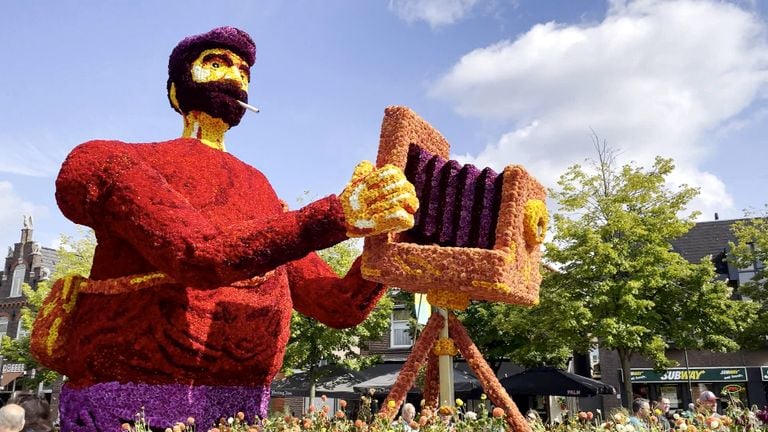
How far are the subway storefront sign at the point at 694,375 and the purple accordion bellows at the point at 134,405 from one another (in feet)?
62.8

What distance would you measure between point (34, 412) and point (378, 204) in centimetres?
371

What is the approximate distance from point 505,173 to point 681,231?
488 inches

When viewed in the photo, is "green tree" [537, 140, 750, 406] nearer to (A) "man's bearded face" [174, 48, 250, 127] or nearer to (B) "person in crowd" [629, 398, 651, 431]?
(B) "person in crowd" [629, 398, 651, 431]

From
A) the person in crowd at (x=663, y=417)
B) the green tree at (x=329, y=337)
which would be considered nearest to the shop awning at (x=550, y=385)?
the green tree at (x=329, y=337)

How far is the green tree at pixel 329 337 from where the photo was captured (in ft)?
49.0

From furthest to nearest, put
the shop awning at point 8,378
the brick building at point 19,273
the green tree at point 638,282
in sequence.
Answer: the brick building at point 19,273 < the shop awning at point 8,378 < the green tree at point 638,282

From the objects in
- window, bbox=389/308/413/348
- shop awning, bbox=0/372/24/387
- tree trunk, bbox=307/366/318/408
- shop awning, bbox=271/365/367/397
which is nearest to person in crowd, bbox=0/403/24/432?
tree trunk, bbox=307/366/318/408

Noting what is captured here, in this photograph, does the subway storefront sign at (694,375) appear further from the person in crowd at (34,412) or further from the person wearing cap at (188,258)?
the person wearing cap at (188,258)

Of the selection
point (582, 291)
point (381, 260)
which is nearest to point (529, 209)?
point (381, 260)

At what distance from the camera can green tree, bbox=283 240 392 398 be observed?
14.9m

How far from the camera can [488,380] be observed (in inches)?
128

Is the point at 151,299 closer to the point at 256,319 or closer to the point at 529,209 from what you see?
the point at 256,319

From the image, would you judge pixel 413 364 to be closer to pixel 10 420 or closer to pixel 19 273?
pixel 10 420

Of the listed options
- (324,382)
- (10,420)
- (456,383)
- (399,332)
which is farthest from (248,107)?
(399,332)
